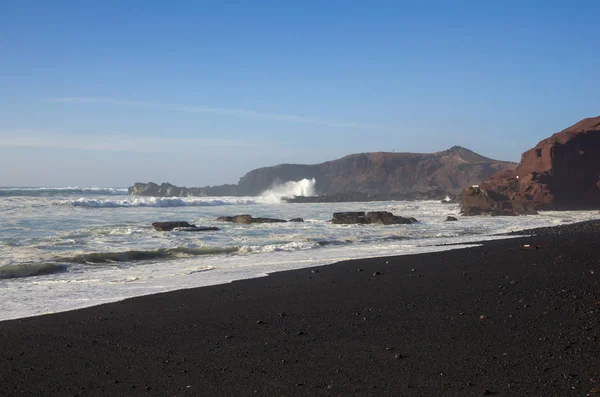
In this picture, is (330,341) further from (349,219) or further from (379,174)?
(379,174)

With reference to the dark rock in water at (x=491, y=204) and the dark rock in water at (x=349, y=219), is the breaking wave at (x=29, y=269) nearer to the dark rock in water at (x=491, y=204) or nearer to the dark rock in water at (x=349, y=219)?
Result: the dark rock in water at (x=349, y=219)

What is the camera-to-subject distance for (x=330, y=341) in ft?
18.6

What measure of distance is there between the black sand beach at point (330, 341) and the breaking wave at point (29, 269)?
14.1 feet

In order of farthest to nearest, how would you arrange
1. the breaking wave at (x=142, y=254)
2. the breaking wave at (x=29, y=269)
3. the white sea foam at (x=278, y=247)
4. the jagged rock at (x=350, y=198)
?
the jagged rock at (x=350, y=198) → the white sea foam at (x=278, y=247) → the breaking wave at (x=142, y=254) → the breaking wave at (x=29, y=269)

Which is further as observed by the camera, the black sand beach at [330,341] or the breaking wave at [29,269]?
the breaking wave at [29,269]

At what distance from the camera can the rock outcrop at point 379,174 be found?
8925 cm

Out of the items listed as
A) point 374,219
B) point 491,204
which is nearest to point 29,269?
point 374,219

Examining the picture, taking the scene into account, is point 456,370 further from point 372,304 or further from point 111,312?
point 111,312

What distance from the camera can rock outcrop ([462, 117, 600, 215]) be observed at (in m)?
33.9

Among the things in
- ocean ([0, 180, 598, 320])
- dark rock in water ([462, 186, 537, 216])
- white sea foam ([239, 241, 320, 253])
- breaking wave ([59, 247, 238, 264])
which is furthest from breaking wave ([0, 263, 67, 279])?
dark rock in water ([462, 186, 537, 216])

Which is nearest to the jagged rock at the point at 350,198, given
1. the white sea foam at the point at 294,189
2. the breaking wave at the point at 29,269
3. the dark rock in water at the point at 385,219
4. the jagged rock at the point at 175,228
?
the white sea foam at the point at 294,189

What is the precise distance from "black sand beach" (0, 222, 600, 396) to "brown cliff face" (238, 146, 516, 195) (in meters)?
81.7

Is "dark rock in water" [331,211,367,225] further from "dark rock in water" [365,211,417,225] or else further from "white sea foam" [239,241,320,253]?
"white sea foam" [239,241,320,253]

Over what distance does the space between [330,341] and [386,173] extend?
310 ft
